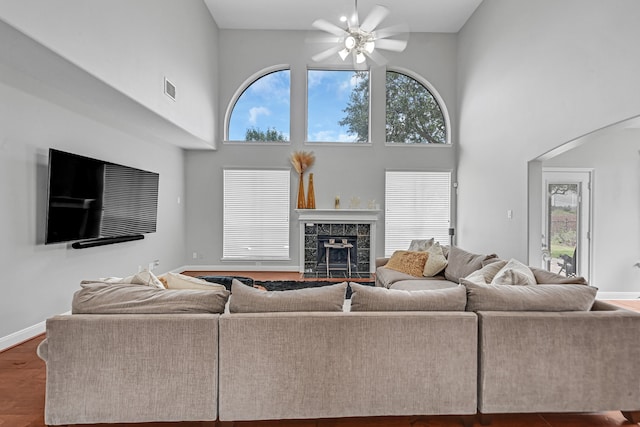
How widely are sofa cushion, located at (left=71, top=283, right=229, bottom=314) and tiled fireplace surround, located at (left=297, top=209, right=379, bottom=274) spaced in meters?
4.88

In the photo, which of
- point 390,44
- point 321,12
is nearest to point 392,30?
point 390,44

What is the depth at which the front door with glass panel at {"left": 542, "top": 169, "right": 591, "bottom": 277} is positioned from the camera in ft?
18.2

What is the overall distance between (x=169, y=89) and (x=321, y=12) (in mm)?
3224

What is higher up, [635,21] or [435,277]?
[635,21]

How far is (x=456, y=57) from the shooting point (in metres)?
7.46

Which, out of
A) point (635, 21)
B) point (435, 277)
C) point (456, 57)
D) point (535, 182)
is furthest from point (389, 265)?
point (456, 57)

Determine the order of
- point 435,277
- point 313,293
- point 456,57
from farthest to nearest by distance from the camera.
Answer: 1. point 456,57
2. point 435,277
3. point 313,293

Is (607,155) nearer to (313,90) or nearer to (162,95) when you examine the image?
(313,90)

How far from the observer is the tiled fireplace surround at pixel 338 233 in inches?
277

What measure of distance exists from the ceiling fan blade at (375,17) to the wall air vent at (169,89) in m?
2.56

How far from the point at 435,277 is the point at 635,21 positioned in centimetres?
296

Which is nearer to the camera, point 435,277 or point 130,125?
point 435,277

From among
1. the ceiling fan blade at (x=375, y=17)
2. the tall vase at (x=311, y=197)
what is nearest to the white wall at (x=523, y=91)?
the ceiling fan blade at (x=375, y=17)

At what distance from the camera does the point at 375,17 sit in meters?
4.22
